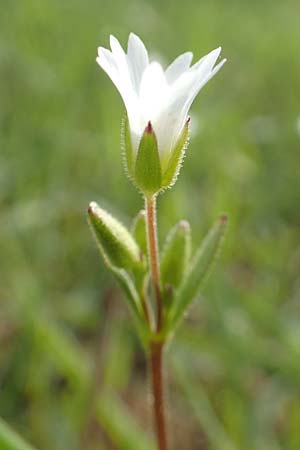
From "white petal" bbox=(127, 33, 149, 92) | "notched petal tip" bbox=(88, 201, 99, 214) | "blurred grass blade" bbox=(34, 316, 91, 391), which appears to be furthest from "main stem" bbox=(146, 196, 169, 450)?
"blurred grass blade" bbox=(34, 316, 91, 391)

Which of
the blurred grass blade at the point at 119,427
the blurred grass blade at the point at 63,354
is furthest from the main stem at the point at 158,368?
the blurred grass blade at the point at 63,354

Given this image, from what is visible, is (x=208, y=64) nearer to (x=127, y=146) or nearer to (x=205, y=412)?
(x=127, y=146)

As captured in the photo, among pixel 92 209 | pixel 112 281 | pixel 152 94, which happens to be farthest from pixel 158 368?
pixel 112 281

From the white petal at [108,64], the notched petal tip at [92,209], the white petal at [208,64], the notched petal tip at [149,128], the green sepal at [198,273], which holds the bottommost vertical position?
the green sepal at [198,273]

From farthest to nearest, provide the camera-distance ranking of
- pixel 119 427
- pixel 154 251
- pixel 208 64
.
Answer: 1. pixel 119 427
2. pixel 154 251
3. pixel 208 64

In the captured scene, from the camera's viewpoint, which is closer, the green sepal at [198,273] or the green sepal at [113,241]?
the green sepal at [113,241]

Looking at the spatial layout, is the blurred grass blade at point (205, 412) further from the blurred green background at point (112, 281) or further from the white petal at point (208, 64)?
the white petal at point (208, 64)

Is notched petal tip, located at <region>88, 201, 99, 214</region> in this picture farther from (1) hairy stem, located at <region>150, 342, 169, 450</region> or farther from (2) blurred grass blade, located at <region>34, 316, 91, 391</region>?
(2) blurred grass blade, located at <region>34, 316, 91, 391</region>
